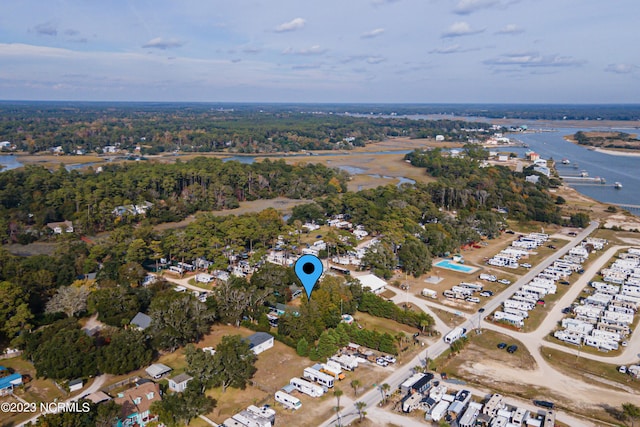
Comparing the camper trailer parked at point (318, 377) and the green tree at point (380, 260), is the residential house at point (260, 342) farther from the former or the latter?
the green tree at point (380, 260)

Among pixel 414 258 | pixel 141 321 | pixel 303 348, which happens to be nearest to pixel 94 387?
pixel 141 321

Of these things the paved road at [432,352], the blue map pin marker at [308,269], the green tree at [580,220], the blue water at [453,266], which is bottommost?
the paved road at [432,352]

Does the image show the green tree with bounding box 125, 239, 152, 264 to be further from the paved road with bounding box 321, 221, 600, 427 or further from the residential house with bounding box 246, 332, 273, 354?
the paved road with bounding box 321, 221, 600, 427

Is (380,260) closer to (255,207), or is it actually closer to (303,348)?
(303,348)

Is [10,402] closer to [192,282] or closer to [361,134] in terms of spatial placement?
[192,282]

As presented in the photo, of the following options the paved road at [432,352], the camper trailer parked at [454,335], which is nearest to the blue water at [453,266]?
the paved road at [432,352]

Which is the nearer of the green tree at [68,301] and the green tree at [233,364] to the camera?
the green tree at [233,364]

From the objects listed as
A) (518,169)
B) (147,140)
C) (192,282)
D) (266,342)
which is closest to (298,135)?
(147,140)
